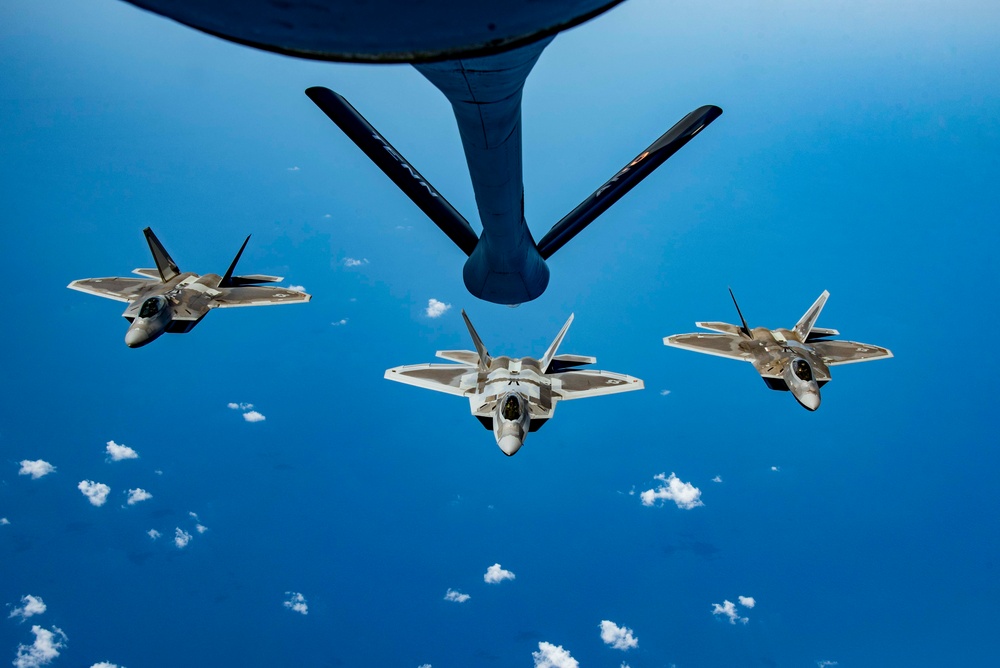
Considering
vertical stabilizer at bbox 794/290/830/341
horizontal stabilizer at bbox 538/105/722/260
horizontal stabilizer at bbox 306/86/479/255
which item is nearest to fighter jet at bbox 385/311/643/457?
horizontal stabilizer at bbox 306/86/479/255

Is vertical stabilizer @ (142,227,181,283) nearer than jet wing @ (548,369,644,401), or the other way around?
jet wing @ (548,369,644,401)

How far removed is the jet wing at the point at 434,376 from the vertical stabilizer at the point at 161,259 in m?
7.85

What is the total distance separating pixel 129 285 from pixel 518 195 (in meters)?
15.0

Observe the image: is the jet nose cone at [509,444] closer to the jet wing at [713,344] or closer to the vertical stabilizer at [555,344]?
the vertical stabilizer at [555,344]

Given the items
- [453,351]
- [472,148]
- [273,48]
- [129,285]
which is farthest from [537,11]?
[129,285]

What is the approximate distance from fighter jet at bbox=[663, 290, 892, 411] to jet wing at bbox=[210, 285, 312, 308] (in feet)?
34.1

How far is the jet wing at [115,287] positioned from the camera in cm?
1908

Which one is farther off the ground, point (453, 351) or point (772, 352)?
point (772, 352)

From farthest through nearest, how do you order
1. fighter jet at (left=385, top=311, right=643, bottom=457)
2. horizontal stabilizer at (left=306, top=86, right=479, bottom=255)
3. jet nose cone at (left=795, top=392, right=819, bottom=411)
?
jet nose cone at (left=795, top=392, right=819, bottom=411), fighter jet at (left=385, top=311, right=643, bottom=457), horizontal stabilizer at (left=306, top=86, right=479, bottom=255)

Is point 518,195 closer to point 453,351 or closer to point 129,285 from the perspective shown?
point 453,351

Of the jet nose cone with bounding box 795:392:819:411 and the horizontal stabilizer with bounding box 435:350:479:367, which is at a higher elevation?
the horizontal stabilizer with bounding box 435:350:479:367

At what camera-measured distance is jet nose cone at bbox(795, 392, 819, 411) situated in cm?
1584

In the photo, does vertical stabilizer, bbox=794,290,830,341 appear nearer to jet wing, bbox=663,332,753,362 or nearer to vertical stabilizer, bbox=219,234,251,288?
jet wing, bbox=663,332,753,362

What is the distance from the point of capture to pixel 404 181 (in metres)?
14.0
